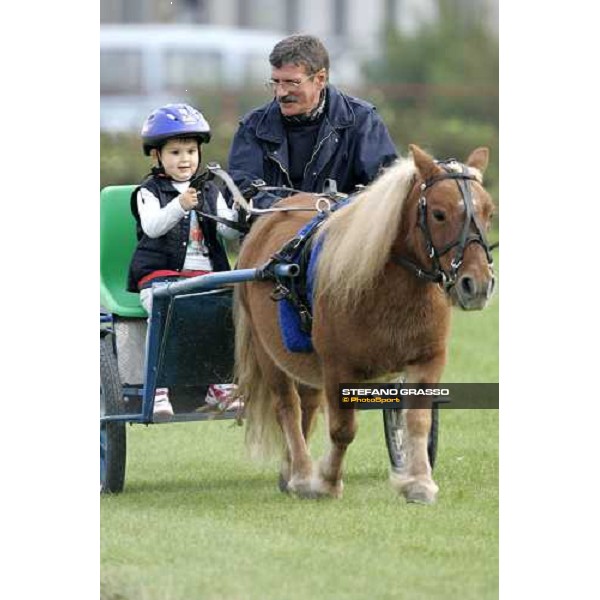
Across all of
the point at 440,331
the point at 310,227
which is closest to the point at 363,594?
the point at 440,331

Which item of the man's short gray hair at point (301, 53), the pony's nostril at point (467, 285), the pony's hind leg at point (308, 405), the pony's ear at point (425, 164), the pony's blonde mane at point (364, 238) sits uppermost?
the man's short gray hair at point (301, 53)

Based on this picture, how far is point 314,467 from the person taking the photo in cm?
609

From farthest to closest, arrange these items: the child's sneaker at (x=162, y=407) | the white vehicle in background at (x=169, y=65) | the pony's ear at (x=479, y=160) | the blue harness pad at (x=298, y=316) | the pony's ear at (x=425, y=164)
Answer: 1. the white vehicle in background at (x=169, y=65)
2. the child's sneaker at (x=162, y=407)
3. the blue harness pad at (x=298, y=316)
4. the pony's ear at (x=479, y=160)
5. the pony's ear at (x=425, y=164)

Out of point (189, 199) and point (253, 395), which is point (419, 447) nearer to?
point (253, 395)

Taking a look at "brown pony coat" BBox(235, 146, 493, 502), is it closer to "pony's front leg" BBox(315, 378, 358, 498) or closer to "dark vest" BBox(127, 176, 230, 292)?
"pony's front leg" BBox(315, 378, 358, 498)

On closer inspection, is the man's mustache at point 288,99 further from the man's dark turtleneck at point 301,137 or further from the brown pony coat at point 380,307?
the brown pony coat at point 380,307

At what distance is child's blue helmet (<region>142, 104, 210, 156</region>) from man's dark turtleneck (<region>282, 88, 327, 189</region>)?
35 centimetres

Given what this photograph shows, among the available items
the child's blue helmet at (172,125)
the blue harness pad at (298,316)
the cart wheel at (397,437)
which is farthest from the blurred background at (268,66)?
the cart wheel at (397,437)

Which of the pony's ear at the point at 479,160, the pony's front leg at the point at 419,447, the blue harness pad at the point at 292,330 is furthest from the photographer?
the blue harness pad at the point at 292,330

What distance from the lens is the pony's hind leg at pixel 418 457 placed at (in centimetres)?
568

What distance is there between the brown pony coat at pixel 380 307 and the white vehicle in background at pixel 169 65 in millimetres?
3990
